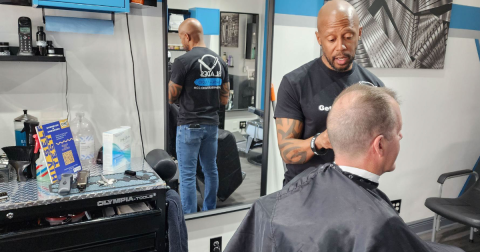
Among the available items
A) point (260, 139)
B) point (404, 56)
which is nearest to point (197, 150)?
point (260, 139)

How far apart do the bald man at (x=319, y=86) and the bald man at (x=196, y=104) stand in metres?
0.59

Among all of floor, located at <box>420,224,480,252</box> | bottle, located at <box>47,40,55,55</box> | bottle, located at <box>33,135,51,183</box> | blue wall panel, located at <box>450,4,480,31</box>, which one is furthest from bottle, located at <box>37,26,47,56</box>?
floor, located at <box>420,224,480,252</box>

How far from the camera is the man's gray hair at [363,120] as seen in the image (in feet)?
3.61

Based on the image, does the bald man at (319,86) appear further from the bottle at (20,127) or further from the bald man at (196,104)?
the bottle at (20,127)

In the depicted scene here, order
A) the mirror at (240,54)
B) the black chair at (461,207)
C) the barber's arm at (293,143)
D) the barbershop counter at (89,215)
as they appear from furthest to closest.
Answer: the black chair at (461,207) < the mirror at (240,54) < the barber's arm at (293,143) < the barbershop counter at (89,215)

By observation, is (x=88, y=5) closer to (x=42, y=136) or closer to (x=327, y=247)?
(x=42, y=136)

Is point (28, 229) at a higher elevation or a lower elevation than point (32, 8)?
lower

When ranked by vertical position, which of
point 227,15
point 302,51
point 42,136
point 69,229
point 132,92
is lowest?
→ point 69,229

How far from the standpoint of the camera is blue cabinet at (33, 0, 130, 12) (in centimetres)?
161

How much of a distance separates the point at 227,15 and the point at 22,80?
3.73 ft

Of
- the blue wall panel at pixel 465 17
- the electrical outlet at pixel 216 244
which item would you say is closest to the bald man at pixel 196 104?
the electrical outlet at pixel 216 244

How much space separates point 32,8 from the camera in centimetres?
177

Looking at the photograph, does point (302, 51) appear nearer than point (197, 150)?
No

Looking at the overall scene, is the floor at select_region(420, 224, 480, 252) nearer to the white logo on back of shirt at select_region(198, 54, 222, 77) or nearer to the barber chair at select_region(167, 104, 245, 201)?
the barber chair at select_region(167, 104, 245, 201)
